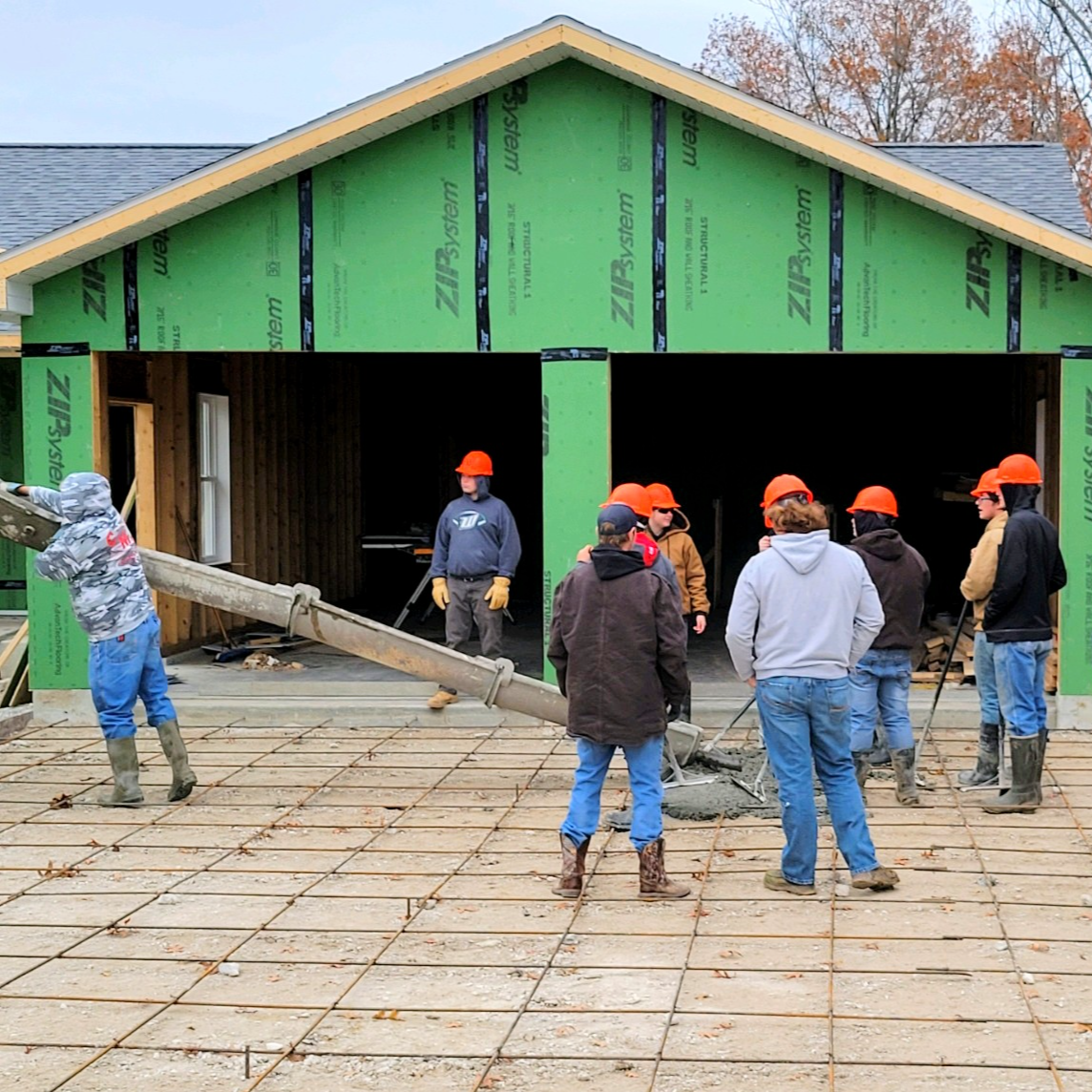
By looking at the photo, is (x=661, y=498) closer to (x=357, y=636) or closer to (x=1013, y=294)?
(x=357, y=636)

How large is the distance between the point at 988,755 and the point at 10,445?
11379 millimetres

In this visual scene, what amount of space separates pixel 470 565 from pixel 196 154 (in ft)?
27.2

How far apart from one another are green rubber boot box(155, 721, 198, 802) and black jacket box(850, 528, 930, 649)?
3.79 meters

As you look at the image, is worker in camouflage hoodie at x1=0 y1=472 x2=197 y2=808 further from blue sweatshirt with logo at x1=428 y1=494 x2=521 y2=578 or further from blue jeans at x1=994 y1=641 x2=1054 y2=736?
blue jeans at x1=994 y1=641 x2=1054 y2=736

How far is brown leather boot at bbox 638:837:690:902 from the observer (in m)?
6.38

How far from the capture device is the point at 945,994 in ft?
16.9

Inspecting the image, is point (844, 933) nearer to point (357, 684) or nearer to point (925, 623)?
point (357, 684)

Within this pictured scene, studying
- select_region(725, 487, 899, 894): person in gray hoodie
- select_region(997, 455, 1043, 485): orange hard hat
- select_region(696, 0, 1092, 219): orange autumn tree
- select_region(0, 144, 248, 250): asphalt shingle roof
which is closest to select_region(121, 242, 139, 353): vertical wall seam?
select_region(0, 144, 248, 250): asphalt shingle roof

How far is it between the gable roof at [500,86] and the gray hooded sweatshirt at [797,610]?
409 centimetres

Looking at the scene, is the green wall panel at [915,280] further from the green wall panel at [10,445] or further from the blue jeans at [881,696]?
the green wall panel at [10,445]

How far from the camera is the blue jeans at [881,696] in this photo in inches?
315

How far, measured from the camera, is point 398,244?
10469 millimetres

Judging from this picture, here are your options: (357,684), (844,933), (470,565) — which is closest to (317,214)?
(470,565)

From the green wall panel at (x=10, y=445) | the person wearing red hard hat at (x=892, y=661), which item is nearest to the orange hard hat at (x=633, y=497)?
the person wearing red hard hat at (x=892, y=661)
